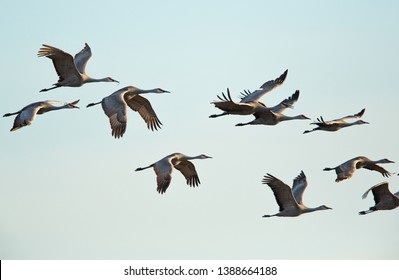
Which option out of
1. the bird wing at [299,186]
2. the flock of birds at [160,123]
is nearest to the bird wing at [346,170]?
the flock of birds at [160,123]

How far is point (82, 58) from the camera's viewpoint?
114 feet

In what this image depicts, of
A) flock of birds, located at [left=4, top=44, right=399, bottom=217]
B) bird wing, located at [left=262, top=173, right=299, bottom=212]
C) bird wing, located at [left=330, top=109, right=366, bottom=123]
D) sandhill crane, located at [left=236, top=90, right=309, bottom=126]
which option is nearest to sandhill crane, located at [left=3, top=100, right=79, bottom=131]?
flock of birds, located at [left=4, top=44, right=399, bottom=217]

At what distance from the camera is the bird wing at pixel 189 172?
33.6 metres

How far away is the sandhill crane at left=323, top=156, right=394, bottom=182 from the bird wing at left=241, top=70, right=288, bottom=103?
124 inches

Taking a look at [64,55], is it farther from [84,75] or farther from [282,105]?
[282,105]

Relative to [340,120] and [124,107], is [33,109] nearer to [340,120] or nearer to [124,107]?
[124,107]

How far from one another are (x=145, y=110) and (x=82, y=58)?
7.18 ft

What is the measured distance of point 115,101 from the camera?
3192cm

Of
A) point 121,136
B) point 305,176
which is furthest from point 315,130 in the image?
point 121,136

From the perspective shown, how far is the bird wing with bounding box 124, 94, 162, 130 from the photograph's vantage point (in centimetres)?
3403

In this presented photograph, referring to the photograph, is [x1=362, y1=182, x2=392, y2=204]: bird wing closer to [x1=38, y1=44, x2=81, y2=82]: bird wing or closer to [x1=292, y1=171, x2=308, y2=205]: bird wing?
[x1=292, y1=171, x2=308, y2=205]: bird wing

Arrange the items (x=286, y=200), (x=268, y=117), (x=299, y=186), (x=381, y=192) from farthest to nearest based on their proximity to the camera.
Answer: (x=299, y=186), (x=268, y=117), (x=381, y=192), (x=286, y=200)

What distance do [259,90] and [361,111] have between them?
270cm

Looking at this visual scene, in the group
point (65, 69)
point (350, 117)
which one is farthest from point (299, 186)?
point (65, 69)
